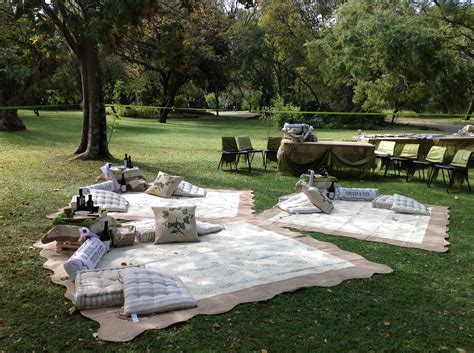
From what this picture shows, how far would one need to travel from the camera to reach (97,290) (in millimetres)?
3777

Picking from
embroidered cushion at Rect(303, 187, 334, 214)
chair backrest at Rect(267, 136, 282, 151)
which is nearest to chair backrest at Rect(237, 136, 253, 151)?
chair backrest at Rect(267, 136, 282, 151)

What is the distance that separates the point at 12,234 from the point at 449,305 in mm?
4768

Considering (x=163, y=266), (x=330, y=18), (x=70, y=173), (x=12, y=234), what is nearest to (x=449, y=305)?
(x=163, y=266)

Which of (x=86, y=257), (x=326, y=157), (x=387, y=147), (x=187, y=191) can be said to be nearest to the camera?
(x=86, y=257)

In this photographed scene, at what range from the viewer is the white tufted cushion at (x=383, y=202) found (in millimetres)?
7500

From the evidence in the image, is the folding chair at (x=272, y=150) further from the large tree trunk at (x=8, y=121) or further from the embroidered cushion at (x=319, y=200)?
the large tree trunk at (x=8, y=121)

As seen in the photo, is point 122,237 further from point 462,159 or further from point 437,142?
point 437,142

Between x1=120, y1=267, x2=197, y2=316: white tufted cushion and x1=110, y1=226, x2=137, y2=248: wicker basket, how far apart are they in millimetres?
1203

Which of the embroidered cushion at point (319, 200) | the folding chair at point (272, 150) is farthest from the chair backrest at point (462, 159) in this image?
the folding chair at point (272, 150)

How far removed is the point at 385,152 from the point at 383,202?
147 inches

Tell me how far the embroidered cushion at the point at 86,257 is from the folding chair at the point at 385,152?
25.1 feet

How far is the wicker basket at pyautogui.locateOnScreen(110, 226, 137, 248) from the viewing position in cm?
520

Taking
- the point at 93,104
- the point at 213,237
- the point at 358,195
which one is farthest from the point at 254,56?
the point at 213,237

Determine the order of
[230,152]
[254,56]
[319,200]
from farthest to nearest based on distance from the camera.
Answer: [254,56], [230,152], [319,200]
